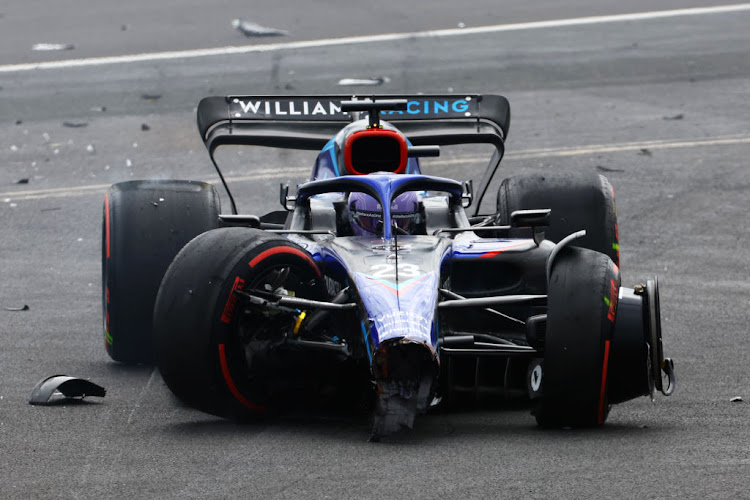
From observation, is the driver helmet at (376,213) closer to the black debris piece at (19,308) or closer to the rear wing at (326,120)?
the rear wing at (326,120)

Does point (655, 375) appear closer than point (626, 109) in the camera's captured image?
Yes

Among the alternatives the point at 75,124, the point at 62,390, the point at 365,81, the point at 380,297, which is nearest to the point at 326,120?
the point at 62,390

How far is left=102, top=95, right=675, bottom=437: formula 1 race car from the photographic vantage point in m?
6.34

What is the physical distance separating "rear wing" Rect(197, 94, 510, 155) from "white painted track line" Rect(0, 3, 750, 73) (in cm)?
1095

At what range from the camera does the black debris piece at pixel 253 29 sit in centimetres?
2219

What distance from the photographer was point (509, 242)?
7836 millimetres

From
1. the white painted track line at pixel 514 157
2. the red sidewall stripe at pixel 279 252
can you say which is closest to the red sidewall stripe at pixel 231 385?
the red sidewall stripe at pixel 279 252

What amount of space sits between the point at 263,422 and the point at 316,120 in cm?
394

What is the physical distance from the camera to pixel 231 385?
6531 millimetres

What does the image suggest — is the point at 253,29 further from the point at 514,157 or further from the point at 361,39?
the point at 514,157

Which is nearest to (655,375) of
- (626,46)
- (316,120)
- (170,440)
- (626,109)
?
(170,440)

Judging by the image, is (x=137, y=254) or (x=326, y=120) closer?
(x=137, y=254)

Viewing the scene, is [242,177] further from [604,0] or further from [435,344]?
[604,0]

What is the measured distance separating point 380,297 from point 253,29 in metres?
16.6
